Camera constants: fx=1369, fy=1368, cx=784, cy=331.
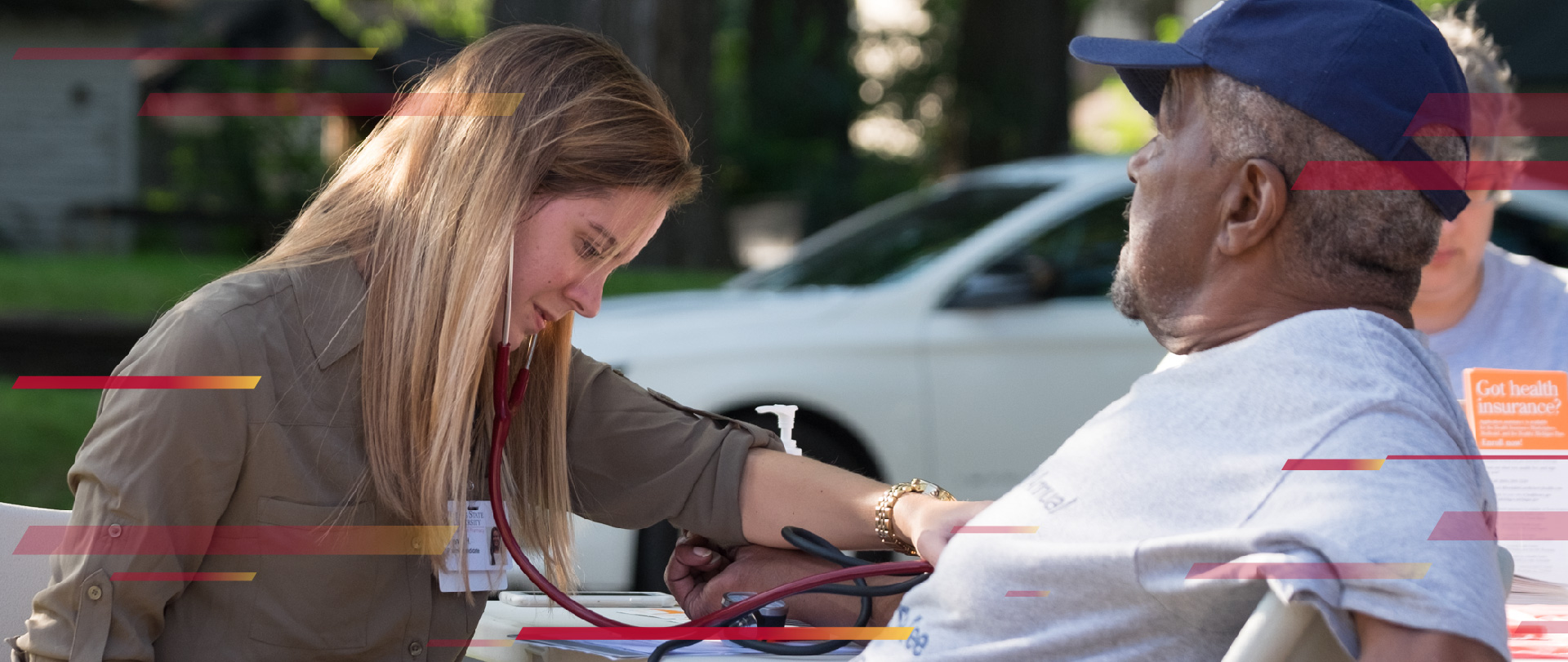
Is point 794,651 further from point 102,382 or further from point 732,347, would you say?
point 732,347

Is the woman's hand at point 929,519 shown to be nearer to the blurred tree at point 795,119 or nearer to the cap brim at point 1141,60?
the cap brim at point 1141,60

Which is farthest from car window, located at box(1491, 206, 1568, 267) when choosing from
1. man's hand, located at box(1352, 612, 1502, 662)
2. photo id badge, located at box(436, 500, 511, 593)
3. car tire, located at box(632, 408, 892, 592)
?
man's hand, located at box(1352, 612, 1502, 662)

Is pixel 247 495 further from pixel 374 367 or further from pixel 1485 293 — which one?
pixel 1485 293

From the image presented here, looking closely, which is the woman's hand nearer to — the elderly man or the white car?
the elderly man

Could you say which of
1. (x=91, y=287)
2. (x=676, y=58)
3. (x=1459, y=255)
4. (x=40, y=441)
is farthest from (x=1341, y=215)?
(x=91, y=287)

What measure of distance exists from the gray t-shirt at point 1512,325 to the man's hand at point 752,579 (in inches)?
52.7

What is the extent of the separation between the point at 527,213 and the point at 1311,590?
1.11 m

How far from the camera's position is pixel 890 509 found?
2.01 m

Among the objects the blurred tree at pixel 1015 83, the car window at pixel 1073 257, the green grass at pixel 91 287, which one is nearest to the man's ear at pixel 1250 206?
the car window at pixel 1073 257

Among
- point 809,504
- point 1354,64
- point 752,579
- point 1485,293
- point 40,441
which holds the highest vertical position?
point 1354,64

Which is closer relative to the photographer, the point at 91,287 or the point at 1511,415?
the point at 1511,415

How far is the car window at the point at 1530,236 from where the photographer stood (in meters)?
5.24

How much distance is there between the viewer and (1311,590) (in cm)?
113

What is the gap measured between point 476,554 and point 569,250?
437 millimetres
